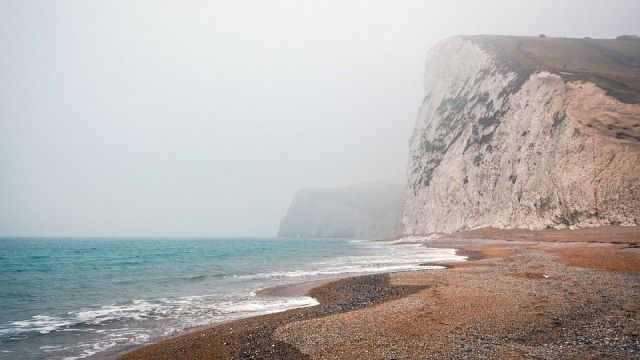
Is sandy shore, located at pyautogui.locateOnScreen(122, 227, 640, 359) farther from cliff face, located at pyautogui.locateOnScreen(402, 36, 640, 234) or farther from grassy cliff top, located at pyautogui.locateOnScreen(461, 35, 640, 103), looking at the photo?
grassy cliff top, located at pyautogui.locateOnScreen(461, 35, 640, 103)

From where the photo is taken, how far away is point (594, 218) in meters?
58.3

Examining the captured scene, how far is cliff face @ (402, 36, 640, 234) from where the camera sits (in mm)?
60344

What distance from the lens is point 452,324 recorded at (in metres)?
13.9

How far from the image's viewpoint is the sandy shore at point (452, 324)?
11.3m

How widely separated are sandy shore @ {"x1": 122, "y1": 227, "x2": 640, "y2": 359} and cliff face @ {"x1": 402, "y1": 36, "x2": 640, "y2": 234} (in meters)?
43.4

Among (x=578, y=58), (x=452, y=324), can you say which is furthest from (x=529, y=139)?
(x=452, y=324)

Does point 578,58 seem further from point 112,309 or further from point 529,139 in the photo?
point 112,309

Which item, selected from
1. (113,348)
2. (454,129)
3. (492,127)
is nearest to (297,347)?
(113,348)

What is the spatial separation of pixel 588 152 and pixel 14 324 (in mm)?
72815

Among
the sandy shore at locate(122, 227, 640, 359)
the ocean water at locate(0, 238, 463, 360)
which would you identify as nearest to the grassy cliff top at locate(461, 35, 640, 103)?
the sandy shore at locate(122, 227, 640, 359)

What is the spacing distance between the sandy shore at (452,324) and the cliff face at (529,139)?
4336 centimetres

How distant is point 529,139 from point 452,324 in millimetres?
71676

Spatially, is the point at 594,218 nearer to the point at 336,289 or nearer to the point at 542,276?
the point at 542,276

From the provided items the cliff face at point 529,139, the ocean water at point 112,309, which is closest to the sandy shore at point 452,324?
the ocean water at point 112,309
